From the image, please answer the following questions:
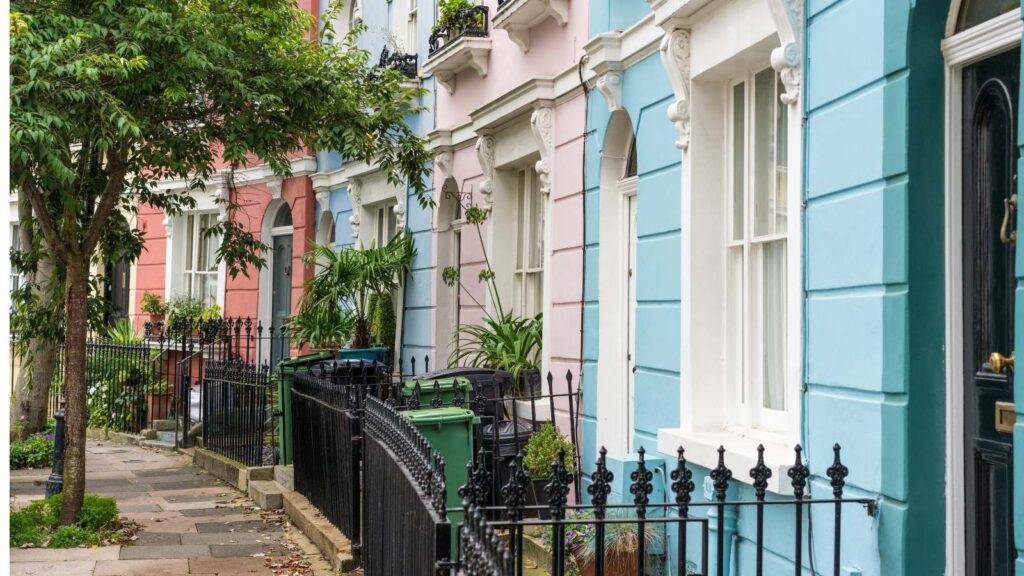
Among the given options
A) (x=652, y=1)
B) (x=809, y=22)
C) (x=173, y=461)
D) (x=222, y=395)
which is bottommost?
(x=173, y=461)

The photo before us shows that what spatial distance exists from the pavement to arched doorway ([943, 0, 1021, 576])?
4534 mm

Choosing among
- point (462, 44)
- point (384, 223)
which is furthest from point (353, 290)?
point (462, 44)

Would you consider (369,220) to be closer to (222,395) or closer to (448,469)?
(222,395)

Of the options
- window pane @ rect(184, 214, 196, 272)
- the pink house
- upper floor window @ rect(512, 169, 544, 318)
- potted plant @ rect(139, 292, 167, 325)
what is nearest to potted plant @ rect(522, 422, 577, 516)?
the pink house

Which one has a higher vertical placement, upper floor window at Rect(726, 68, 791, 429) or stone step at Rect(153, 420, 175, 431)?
upper floor window at Rect(726, 68, 791, 429)

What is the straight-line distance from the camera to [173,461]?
14.2 meters

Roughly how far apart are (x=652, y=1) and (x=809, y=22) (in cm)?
192

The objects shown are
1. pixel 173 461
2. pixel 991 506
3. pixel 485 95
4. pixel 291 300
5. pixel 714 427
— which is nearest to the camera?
pixel 991 506

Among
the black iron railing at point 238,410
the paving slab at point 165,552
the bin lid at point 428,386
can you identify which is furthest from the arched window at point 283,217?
the paving slab at point 165,552

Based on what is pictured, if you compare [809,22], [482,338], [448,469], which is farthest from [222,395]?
[809,22]

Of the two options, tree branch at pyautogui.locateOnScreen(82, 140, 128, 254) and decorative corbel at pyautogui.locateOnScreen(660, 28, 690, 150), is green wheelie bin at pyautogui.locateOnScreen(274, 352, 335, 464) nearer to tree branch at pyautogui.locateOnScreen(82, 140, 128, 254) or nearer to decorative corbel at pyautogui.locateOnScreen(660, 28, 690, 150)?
tree branch at pyautogui.locateOnScreen(82, 140, 128, 254)

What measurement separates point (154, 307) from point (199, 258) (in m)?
1.13

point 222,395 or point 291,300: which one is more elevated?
point 291,300

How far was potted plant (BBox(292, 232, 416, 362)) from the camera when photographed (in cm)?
1373
